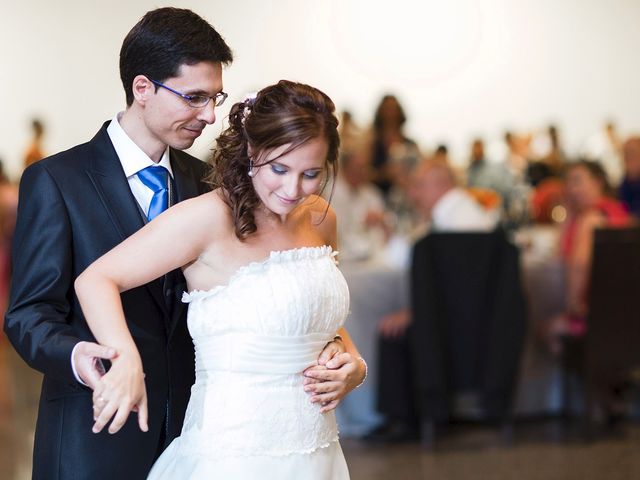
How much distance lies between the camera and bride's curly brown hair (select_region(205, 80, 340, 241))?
75.2 inches

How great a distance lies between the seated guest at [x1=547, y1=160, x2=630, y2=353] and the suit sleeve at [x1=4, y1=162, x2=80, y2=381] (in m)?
3.53

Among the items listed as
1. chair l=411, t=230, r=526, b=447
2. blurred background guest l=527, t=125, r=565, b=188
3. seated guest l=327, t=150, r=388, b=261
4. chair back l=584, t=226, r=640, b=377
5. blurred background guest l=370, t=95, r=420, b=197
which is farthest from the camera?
blurred background guest l=527, t=125, r=565, b=188

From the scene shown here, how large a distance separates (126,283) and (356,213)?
4.30 metres

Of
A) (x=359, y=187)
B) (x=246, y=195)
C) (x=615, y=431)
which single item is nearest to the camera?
(x=246, y=195)

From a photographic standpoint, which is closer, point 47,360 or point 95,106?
point 47,360

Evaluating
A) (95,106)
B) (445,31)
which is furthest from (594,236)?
(445,31)

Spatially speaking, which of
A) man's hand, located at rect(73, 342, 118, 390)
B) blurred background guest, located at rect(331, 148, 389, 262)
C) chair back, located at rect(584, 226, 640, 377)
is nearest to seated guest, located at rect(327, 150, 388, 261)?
blurred background guest, located at rect(331, 148, 389, 262)

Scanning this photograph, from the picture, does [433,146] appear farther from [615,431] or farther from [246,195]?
[246,195]

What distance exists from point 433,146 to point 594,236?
206 inches

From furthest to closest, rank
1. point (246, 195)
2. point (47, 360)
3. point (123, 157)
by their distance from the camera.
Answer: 1. point (123, 157)
2. point (246, 195)
3. point (47, 360)

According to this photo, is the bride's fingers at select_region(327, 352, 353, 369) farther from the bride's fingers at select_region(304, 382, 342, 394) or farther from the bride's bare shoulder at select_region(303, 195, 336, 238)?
the bride's bare shoulder at select_region(303, 195, 336, 238)

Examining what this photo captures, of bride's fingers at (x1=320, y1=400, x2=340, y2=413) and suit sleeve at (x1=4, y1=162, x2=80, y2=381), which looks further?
bride's fingers at (x1=320, y1=400, x2=340, y2=413)

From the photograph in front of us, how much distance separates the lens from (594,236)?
4.94 metres

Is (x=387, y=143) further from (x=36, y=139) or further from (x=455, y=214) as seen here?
(x=36, y=139)
